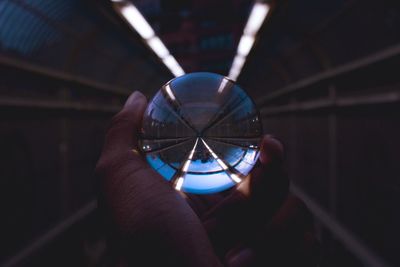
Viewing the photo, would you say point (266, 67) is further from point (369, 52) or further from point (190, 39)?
point (190, 39)

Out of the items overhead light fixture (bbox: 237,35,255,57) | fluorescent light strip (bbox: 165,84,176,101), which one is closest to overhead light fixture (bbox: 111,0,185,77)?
fluorescent light strip (bbox: 165,84,176,101)

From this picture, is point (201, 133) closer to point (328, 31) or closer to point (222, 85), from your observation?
point (222, 85)

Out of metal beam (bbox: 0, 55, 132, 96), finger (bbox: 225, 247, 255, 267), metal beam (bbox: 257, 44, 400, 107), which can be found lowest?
finger (bbox: 225, 247, 255, 267)

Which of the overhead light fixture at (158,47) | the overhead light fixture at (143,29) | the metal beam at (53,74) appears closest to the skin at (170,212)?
the overhead light fixture at (143,29)

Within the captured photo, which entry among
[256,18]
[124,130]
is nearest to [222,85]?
[124,130]

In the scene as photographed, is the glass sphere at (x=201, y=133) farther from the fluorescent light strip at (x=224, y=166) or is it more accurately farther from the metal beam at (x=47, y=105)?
the metal beam at (x=47, y=105)

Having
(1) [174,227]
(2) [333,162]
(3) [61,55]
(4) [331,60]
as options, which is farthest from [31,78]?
(2) [333,162]

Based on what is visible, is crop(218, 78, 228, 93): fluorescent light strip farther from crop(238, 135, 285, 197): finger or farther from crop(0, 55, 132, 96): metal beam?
crop(0, 55, 132, 96): metal beam
